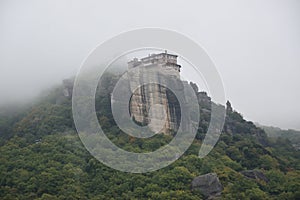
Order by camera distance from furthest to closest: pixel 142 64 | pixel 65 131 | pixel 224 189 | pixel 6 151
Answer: pixel 142 64 < pixel 65 131 < pixel 6 151 < pixel 224 189

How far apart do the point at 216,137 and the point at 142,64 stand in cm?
1081

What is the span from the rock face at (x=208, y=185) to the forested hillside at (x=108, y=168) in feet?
1.37

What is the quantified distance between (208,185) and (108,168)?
28.1 feet

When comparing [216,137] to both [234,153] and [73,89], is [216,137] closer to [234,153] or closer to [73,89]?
[234,153]

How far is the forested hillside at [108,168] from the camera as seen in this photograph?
2249 inches

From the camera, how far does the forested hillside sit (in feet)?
187

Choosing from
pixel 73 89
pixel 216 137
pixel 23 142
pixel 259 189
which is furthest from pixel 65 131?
pixel 259 189

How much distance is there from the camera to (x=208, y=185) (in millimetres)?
57438

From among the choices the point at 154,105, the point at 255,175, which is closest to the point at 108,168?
the point at 154,105

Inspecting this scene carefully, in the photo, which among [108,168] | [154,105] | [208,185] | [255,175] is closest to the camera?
[208,185]

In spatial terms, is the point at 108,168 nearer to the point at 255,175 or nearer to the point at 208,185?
the point at 208,185

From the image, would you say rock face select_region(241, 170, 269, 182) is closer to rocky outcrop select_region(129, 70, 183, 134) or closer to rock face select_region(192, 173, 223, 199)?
rock face select_region(192, 173, 223, 199)

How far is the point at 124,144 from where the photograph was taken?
65125mm

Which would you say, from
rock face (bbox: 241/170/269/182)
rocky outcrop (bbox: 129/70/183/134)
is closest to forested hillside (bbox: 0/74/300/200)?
rock face (bbox: 241/170/269/182)
